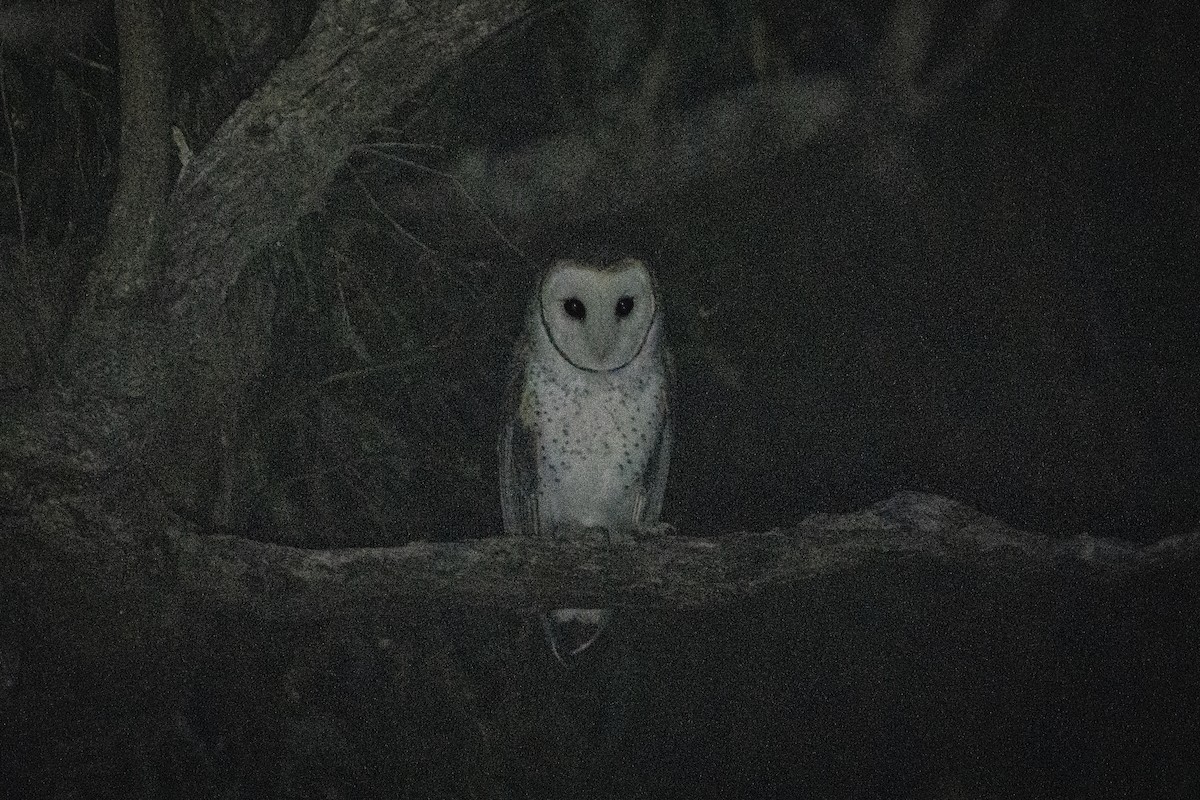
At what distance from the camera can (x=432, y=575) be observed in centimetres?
124

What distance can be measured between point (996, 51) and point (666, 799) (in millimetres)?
1200

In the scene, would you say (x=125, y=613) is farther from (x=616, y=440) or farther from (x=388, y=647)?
(x=616, y=440)

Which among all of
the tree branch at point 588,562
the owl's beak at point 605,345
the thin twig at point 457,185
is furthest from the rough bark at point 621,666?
the thin twig at point 457,185

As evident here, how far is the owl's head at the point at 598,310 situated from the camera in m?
1.56

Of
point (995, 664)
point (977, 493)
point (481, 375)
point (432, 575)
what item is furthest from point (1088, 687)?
point (481, 375)

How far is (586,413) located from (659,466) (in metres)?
0.18

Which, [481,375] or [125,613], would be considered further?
[481,375]

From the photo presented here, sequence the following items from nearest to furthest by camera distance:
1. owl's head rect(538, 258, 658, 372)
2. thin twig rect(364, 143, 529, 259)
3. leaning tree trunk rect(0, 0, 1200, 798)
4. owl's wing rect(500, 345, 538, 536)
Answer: leaning tree trunk rect(0, 0, 1200, 798) < thin twig rect(364, 143, 529, 259) < owl's head rect(538, 258, 658, 372) < owl's wing rect(500, 345, 538, 536)

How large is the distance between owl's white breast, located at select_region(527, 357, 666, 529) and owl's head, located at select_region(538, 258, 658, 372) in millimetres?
36

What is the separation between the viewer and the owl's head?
5.12 ft

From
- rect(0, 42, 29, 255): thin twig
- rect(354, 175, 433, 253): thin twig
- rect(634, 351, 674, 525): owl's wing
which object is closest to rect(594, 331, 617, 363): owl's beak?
rect(634, 351, 674, 525): owl's wing

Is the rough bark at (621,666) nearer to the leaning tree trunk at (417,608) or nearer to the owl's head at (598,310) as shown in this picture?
the leaning tree trunk at (417,608)

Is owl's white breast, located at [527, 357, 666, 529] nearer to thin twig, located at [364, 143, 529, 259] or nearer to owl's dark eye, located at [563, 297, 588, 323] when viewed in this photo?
owl's dark eye, located at [563, 297, 588, 323]

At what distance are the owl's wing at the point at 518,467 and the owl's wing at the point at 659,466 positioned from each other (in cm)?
18
